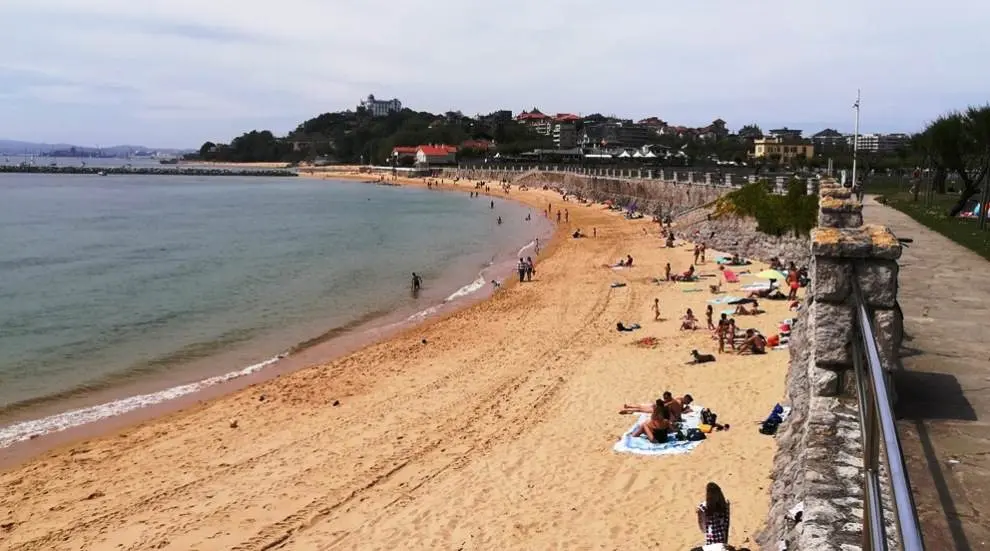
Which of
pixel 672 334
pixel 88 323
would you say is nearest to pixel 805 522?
pixel 672 334

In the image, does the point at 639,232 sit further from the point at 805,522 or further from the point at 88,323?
the point at 805,522

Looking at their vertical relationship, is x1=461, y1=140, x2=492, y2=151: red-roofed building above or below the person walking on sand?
above

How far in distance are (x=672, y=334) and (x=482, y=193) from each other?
79.6 metres

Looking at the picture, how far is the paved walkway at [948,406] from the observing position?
12.2ft

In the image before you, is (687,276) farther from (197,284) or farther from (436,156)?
(436,156)

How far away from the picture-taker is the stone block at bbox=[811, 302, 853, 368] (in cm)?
502

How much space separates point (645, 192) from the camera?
170 feet

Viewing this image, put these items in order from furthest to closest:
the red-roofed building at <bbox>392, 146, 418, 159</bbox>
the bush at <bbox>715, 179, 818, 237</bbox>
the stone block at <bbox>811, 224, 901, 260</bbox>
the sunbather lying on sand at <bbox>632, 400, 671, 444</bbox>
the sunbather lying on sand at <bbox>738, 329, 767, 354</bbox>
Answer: the red-roofed building at <bbox>392, 146, 418, 159</bbox>
the bush at <bbox>715, 179, 818, 237</bbox>
the sunbather lying on sand at <bbox>738, 329, 767, 354</bbox>
the sunbather lying on sand at <bbox>632, 400, 671, 444</bbox>
the stone block at <bbox>811, 224, 901, 260</bbox>

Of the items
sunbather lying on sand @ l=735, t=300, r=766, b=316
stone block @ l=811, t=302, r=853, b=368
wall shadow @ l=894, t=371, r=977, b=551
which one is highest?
stone block @ l=811, t=302, r=853, b=368

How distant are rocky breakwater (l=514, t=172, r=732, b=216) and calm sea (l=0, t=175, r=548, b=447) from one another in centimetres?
723

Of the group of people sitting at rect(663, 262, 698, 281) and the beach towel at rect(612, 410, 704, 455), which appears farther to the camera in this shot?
the group of people sitting at rect(663, 262, 698, 281)

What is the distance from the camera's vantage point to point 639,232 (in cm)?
4056

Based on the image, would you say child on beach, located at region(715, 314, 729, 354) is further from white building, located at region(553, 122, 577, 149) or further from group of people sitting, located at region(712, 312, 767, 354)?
white building, located at region(553, 122, 577, 149)

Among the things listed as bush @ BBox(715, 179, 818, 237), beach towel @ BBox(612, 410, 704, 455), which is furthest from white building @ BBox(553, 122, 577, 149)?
beach towel @ BBox(612, 410, 704, 455)
